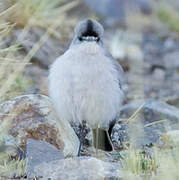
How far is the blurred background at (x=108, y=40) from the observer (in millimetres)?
7496

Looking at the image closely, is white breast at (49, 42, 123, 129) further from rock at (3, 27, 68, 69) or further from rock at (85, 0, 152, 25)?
rock at (85, 0, 152, 25)

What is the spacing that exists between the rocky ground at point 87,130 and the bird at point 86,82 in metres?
0.23

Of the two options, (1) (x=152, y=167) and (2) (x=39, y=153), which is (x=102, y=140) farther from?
(1) (x=152, y=167)

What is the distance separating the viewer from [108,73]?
5.52 metres

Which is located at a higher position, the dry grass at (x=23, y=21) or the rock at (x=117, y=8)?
the rock at (x=117, y=8)

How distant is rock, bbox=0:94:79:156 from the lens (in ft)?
17.8

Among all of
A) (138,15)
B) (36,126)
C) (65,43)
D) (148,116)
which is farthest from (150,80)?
(36,126)

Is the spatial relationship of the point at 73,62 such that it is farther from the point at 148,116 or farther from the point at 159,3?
the point at 159,3

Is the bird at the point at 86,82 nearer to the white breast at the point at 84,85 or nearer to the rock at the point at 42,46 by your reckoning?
the white breast at the point at 84,85

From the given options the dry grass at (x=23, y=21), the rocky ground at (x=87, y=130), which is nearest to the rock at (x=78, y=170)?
the rocky ground at (x=87, y=130)

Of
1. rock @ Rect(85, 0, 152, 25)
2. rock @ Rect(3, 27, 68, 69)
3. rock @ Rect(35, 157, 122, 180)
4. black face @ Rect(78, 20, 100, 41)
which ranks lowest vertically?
rock @ Rect(35, 157, 122, 180)

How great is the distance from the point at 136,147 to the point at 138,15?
27.7 ft

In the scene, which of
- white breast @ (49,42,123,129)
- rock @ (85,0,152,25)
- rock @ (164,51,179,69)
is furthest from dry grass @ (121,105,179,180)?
rock @ (85,0,152,25)

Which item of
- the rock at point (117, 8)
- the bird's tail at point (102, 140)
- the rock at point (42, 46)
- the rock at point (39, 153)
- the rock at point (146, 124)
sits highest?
the rock at point (117, 8)
